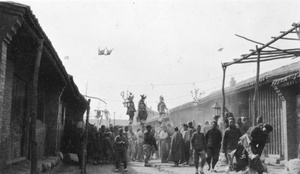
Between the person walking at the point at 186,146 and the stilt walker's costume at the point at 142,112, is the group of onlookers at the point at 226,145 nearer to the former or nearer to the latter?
the person walking at the point at 186,146

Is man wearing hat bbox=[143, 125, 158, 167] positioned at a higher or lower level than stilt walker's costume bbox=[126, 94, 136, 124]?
lower

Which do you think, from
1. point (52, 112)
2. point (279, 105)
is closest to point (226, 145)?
→ point (279, 105)

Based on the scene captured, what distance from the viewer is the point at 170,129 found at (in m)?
21.0

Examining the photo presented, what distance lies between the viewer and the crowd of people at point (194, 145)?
393 inches

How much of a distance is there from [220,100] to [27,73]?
15032 millimetres

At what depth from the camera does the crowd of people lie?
9.98 m

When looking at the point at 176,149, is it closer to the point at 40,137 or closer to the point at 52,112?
the point at 52,112

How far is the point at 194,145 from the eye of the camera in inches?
516

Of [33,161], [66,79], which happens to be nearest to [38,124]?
[66,79]

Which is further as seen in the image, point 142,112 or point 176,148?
point 142,112

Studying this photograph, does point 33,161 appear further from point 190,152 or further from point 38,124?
point 190,152

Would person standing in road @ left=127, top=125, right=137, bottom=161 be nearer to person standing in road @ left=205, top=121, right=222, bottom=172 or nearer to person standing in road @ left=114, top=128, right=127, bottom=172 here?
person standing in road @ left=114, top=128, right=127, bottom=172

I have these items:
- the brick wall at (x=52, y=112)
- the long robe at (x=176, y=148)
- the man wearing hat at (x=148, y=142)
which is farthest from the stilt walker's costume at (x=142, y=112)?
the brick wall at (x=52, y=112)

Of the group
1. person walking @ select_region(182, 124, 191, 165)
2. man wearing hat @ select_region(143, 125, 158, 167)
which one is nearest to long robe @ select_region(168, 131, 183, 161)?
person walking @ select_region(182, 124, 191, 165)
